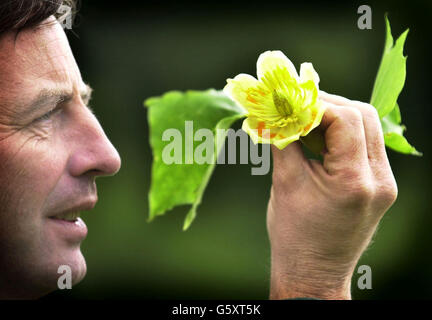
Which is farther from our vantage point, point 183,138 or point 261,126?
point 183,138

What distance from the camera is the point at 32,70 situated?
3.14 ft

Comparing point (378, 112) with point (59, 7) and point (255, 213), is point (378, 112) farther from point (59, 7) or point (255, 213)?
point (255, 213)

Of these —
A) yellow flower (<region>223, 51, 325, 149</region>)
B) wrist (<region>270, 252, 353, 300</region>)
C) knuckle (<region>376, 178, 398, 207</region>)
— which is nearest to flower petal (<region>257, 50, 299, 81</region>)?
yellow flower (<region>223, 51, 325, 149</region>)

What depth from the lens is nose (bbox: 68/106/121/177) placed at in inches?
38.8

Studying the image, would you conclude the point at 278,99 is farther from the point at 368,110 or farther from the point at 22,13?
the point at 22,13

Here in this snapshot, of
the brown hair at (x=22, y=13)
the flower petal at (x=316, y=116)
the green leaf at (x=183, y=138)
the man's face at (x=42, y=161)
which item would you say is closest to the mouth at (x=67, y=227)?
the man's face at (x=42, y=161)

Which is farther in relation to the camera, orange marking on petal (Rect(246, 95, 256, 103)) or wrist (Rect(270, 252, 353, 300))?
wrist (Rect(270, 252, 353, 300))

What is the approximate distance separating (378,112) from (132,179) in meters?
2.24

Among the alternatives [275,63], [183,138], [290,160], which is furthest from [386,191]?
[183,138]

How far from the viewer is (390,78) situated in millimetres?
947

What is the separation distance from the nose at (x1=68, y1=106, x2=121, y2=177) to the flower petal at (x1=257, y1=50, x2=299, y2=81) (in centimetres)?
29

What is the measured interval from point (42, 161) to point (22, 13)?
0.75 feet

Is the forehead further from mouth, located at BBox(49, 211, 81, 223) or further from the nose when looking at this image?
mouth, located at BBox(49, 211, 81, 223)

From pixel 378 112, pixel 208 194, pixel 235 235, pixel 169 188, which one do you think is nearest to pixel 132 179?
pixel 208 194
